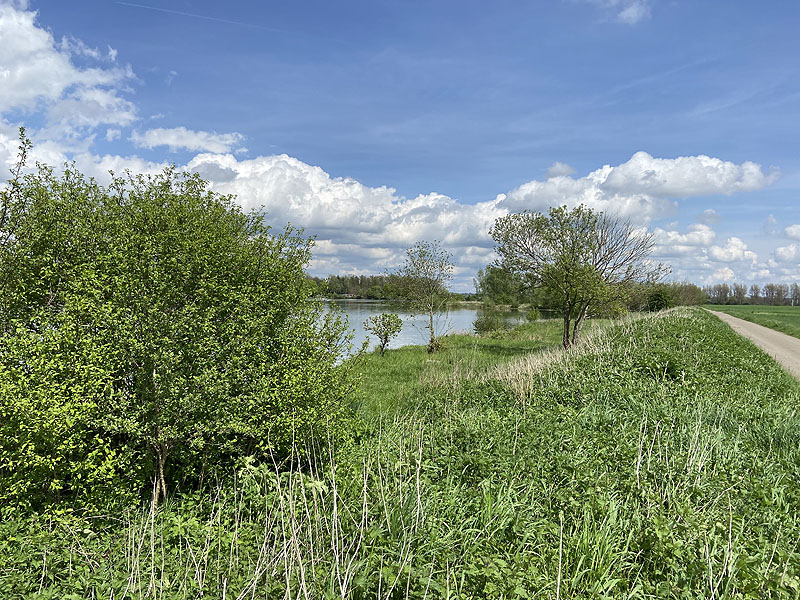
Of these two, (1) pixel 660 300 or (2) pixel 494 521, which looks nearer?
(2) pixel 494 521

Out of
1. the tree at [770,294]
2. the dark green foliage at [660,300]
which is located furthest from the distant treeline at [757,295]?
the dark green foliage at [660,300]

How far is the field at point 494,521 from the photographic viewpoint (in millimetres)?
3973

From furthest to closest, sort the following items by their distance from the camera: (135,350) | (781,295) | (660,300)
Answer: (781,295), (660,300), (135,350)

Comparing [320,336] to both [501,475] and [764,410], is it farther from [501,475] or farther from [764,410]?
[764,410]

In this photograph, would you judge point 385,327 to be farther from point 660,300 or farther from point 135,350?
point 660,300

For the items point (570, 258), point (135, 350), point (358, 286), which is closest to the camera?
point (135, 350)

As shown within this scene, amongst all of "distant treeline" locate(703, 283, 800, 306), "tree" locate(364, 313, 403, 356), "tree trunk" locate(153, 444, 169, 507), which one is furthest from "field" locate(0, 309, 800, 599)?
"distant treeline" locate(703, 283, 800, 306)

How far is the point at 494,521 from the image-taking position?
16.4ft

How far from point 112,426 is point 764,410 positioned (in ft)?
33.7

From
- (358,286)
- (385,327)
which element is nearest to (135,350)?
(385,327)

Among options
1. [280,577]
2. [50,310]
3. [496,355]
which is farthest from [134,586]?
[496,355]

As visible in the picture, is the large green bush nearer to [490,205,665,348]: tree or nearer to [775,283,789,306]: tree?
[490,205,665,348]: tree

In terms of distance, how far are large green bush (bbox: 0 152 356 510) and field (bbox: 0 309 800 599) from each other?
0.60 metres

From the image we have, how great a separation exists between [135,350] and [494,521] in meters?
4.66
